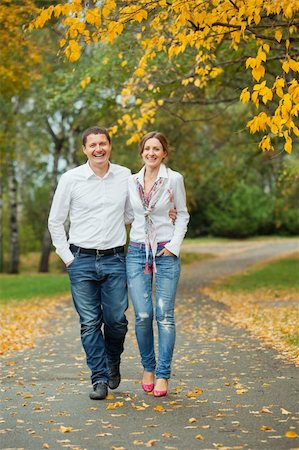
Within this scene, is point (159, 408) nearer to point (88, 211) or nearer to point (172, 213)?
point (172, 213)

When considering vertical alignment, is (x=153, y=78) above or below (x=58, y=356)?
above

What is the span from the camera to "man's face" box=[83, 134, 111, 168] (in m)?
7.54

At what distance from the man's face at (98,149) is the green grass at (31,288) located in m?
13.5

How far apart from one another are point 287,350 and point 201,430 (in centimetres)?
436

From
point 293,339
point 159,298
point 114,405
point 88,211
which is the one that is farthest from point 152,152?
point 293,339

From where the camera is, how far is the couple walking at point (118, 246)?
295 inches

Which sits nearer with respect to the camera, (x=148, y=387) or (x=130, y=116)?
(x=148, y=387)

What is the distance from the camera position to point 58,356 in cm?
1062

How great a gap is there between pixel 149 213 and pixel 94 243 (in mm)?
519

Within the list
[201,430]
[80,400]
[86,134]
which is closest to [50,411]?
[80,400]

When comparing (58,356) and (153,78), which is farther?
(153,78)

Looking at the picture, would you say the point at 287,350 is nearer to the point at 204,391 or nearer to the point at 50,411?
the point at 204,391

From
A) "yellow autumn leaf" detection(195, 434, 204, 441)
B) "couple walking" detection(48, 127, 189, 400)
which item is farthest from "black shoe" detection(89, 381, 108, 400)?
"yellow autumn leaf" detection(195, 434, 204, 441)

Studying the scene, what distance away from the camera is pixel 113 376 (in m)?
7.79
